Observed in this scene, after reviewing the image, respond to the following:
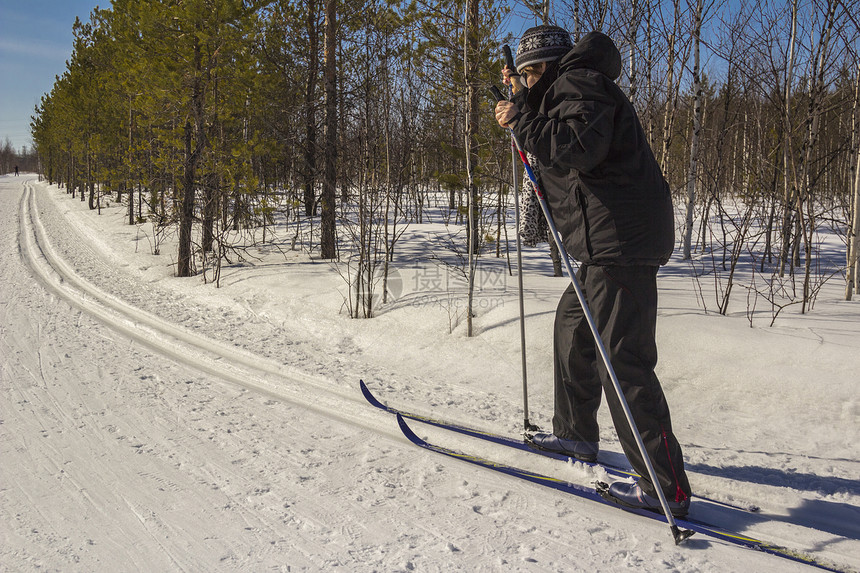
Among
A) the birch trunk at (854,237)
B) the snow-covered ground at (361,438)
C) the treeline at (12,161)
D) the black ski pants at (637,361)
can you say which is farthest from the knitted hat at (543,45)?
the treeline at (12,161)

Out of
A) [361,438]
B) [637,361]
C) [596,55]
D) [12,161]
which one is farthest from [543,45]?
[12,161]

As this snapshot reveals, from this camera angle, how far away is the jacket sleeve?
2203 millimetres

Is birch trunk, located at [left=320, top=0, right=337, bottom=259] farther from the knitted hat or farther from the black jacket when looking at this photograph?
the black jacket

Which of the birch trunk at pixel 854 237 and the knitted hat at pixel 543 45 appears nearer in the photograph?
the knitted hat at pixel 543 45

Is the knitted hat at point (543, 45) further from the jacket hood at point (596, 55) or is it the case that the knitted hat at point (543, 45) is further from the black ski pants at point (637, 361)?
the black ski pants at point (637, 361)

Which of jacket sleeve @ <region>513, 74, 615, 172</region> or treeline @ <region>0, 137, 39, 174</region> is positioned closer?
→ jacket sleeve @ <region>513, 74, 615, 172</region>

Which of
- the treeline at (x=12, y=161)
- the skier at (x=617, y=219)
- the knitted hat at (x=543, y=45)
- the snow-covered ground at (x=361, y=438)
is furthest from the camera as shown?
the treeline at (x=12, y=161)

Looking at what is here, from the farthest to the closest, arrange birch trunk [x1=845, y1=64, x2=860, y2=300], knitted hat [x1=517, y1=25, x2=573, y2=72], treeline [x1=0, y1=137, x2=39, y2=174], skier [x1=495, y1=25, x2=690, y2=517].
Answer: treeline [x1=0, y1=137, x2=39, y2=174] → birch trunk [x1=845, y1=64, x2=860, y2=300] → knitted hat [x1=517, y1=25, x2=573, y2=72] → skier [x1=495, y1=25, x2=690, y2=517]

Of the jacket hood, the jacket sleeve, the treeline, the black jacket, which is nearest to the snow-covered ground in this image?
the black jacket

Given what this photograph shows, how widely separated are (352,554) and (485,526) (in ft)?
1.88

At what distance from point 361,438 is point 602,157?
2.05 m

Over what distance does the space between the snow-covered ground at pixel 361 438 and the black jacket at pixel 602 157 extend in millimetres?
1212

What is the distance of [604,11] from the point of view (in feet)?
23.5

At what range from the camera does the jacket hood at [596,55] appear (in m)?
2.29
